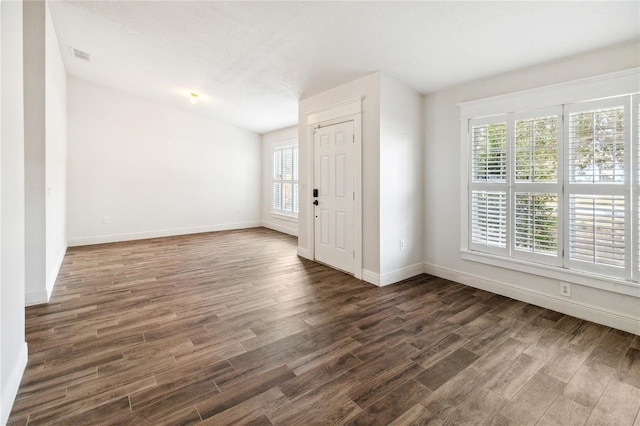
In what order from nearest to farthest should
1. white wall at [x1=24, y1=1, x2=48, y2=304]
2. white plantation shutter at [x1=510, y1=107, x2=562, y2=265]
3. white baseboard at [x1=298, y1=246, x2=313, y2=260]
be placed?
white plantation shutter at [x1=510, y1=107, x2=562, y2=265] < white wall at [x1=24, y1=1, x2=48, y2=304] < white baseboard at [x1=298, y1=246, x2=313, y2=260]

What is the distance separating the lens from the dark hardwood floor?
5.54ft

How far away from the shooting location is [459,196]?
3760mm

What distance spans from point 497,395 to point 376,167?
2502 millimetres

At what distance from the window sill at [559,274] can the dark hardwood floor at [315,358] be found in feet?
1.16

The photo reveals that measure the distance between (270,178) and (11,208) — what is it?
6327 mm

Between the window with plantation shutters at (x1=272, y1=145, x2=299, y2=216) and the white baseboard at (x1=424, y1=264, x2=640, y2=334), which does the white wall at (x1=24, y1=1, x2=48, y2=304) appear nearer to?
the window with plantation shutters at (x1=272, y1=145, x2=299, y2=216)

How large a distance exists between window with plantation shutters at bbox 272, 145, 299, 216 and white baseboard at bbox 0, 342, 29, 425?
17.6 ft

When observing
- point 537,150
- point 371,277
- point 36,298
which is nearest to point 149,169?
point 36,298

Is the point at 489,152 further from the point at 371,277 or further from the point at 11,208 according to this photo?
the point at 11,208

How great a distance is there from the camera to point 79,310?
2979mm

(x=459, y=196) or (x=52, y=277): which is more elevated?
(x=459, y=196)

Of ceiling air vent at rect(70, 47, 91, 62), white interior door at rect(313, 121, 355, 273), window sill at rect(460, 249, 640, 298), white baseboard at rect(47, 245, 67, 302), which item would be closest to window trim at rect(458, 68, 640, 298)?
window sill at rect(460, 249, 640, 298)

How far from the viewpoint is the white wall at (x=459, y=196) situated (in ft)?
8.70

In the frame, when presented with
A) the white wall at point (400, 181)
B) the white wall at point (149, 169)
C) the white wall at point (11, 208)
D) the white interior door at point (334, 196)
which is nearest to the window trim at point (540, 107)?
the white wall at point (400, 181)
